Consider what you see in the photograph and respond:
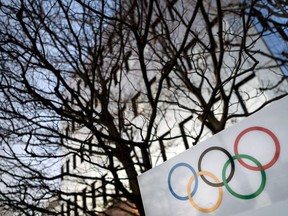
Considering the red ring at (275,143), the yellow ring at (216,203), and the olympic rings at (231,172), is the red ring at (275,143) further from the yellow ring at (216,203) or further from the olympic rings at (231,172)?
the yellow ring at (216,203)

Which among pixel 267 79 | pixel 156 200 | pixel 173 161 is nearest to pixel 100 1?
pixel 173 161

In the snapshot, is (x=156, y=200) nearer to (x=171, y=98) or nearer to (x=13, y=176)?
(x=13, y=176)

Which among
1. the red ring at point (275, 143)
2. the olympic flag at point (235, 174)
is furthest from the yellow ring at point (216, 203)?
the red ring at point (275, 143)

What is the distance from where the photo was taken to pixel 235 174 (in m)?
2.43

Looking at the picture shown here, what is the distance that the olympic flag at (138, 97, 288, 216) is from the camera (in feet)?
7.16

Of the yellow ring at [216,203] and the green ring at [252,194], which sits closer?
the green ring at [252,194]

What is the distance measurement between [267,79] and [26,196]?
7760mm

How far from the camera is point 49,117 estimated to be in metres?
5.42

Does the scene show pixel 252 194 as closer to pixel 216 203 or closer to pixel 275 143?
pixel 216 203

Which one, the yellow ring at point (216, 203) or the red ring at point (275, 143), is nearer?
the red ring at point (275, 143)

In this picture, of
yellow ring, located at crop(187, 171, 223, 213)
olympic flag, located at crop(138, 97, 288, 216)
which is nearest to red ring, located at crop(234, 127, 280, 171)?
olympic flag, located at crop(138, 97, 288, 216)

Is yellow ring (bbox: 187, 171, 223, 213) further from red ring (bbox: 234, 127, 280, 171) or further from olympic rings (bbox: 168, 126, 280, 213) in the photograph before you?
red ring (bbox: 234, 127, 280, 171)

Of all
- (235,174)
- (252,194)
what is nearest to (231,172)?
(235,174)

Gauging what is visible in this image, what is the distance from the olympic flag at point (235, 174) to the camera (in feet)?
7.16
